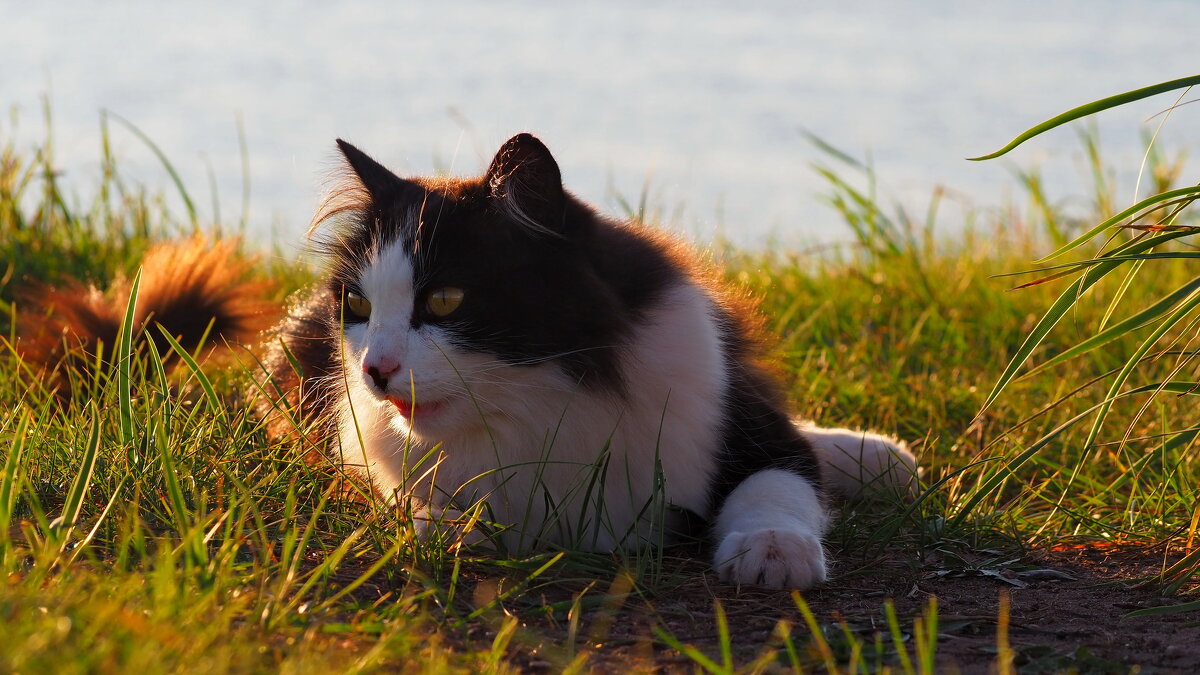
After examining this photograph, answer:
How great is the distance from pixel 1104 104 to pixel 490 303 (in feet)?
4.08

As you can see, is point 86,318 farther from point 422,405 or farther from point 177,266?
point 422,405

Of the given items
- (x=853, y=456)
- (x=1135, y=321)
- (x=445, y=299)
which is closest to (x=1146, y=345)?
(x=1135, y=321)

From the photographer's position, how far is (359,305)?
2.44 meters

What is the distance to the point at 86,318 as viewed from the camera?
11.1 feet

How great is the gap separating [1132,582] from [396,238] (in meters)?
1.69

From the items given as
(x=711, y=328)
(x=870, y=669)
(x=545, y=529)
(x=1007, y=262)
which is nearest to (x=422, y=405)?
(x=545, y=529)

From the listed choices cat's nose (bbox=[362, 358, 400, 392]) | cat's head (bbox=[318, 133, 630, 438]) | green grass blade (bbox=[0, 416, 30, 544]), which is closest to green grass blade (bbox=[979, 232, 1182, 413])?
cat's head (bbox=[318, 133, 630, 438])

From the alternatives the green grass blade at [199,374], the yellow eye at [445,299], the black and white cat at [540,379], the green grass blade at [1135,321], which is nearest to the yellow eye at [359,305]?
the black and white cat at [540,379]

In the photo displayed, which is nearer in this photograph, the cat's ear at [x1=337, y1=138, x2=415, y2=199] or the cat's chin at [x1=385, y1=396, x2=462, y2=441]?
the cat's chin at [x1=385, y1=396, x2=462, y2=441]

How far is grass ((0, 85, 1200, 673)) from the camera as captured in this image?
1519 mm

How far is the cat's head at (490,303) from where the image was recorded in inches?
87.1

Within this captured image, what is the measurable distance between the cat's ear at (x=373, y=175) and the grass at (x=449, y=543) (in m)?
0.51

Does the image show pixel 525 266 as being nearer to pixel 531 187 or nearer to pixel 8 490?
pixel 531 187

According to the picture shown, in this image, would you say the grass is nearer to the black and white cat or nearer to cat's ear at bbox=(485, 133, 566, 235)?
the black and white cat
